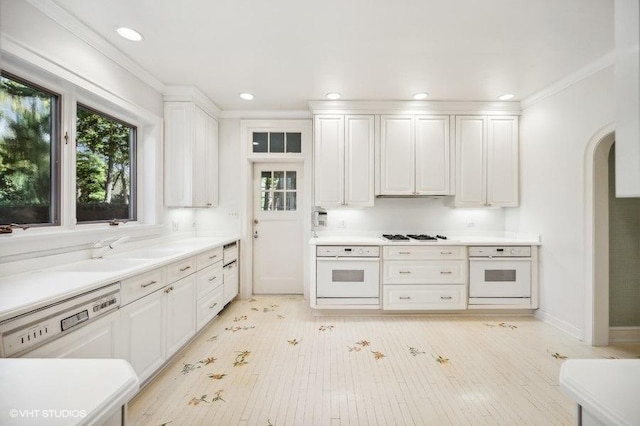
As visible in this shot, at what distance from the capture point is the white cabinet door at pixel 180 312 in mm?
2283

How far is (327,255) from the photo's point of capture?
3.42m

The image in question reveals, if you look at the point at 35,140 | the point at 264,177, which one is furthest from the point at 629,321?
the point at 35,140

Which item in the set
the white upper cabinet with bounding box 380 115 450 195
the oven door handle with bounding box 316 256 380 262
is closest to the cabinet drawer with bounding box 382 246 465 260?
the oven door handle with bounding box 316 256 380 262

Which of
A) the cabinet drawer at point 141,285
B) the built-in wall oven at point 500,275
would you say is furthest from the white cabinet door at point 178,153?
the built-in wall oven at point 500,275

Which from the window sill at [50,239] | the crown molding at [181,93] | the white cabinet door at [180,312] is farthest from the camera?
the crown molding at [181,93]

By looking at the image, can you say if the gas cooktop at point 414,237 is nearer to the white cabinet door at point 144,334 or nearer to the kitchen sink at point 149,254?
the kitchen sink at point 149,254

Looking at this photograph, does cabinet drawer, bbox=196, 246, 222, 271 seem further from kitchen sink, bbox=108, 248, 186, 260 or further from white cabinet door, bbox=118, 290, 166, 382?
white cabinet door, bbox=118, 290, 166, 382

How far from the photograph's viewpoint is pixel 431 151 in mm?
3691

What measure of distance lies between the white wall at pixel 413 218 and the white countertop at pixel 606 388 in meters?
3.19

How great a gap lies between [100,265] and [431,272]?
3243mm

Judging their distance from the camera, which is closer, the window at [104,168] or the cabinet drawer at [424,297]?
the window at [104,168]

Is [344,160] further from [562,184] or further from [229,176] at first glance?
[562,184]

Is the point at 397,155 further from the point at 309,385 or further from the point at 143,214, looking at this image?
the point at 143,214

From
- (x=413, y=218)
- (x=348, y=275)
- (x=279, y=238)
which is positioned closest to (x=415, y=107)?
(x=413, y=218)
